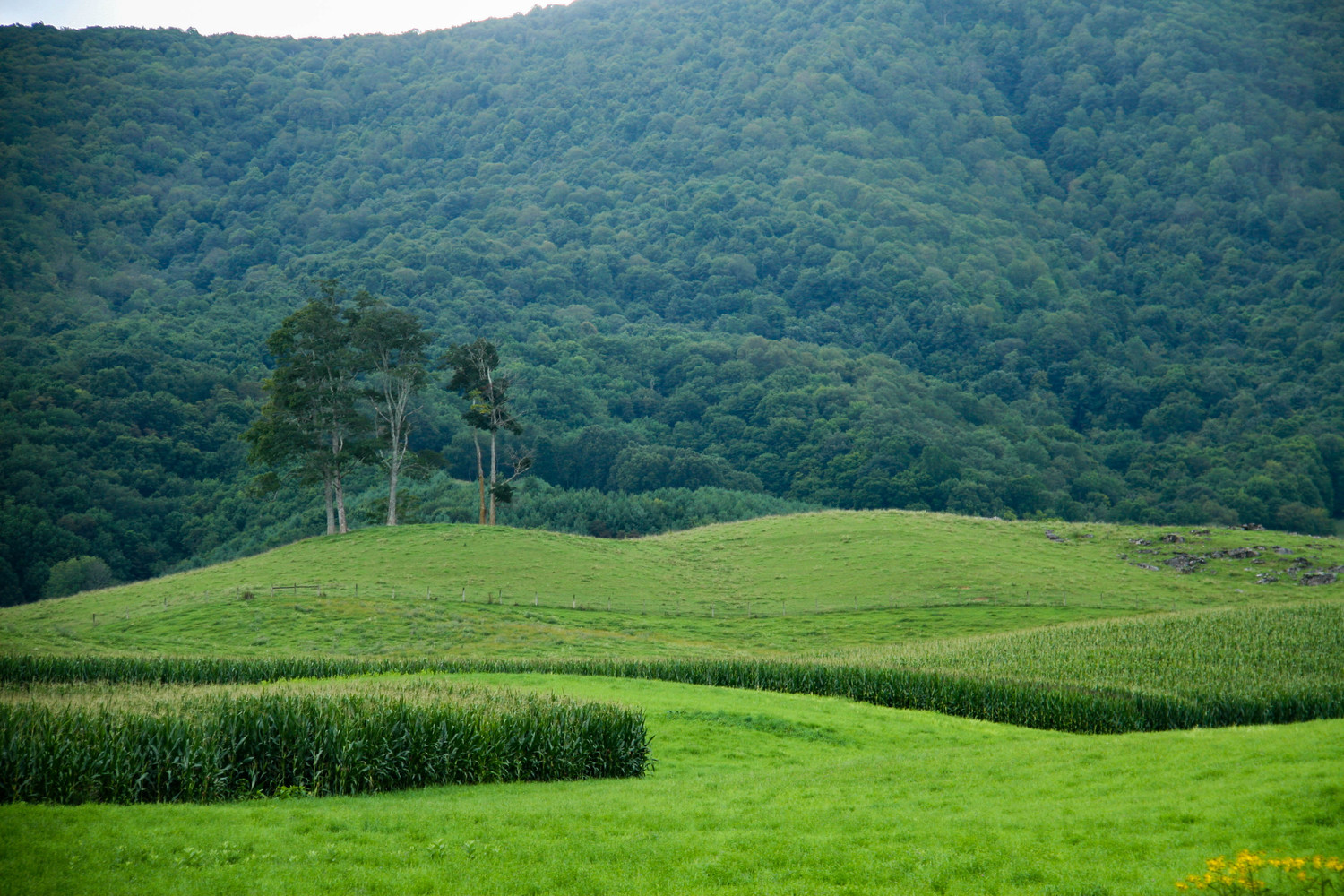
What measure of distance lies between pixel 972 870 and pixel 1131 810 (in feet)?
10.6

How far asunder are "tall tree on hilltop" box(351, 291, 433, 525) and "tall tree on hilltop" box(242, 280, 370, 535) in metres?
1.30

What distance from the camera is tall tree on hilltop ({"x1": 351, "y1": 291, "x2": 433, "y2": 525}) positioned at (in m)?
71.1

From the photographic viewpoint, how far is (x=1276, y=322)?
A: 196 meters

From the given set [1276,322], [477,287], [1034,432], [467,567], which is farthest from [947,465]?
[1276,322]

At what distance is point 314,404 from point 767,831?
61.8 meters

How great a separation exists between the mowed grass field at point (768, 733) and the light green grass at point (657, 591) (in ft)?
1.04

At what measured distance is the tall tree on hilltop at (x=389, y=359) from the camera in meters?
71.1

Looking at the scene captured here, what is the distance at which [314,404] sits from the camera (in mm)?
68312

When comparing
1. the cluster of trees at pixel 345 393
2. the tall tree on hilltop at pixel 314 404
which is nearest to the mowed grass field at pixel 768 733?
the tall tree on hilltop at pixel 314 404

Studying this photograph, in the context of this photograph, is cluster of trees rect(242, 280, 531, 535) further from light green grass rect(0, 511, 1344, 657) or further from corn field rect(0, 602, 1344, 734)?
corn field rect(0, 602, 1344, 734)

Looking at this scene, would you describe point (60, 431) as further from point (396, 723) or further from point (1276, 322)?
point (1276, 322)

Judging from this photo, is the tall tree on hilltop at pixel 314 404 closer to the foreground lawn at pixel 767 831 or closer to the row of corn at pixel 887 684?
the row of corn at pixel 887 684

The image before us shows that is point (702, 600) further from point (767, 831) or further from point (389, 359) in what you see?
point (767, 831)

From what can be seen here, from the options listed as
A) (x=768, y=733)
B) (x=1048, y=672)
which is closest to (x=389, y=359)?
(x=1048, y=672)
